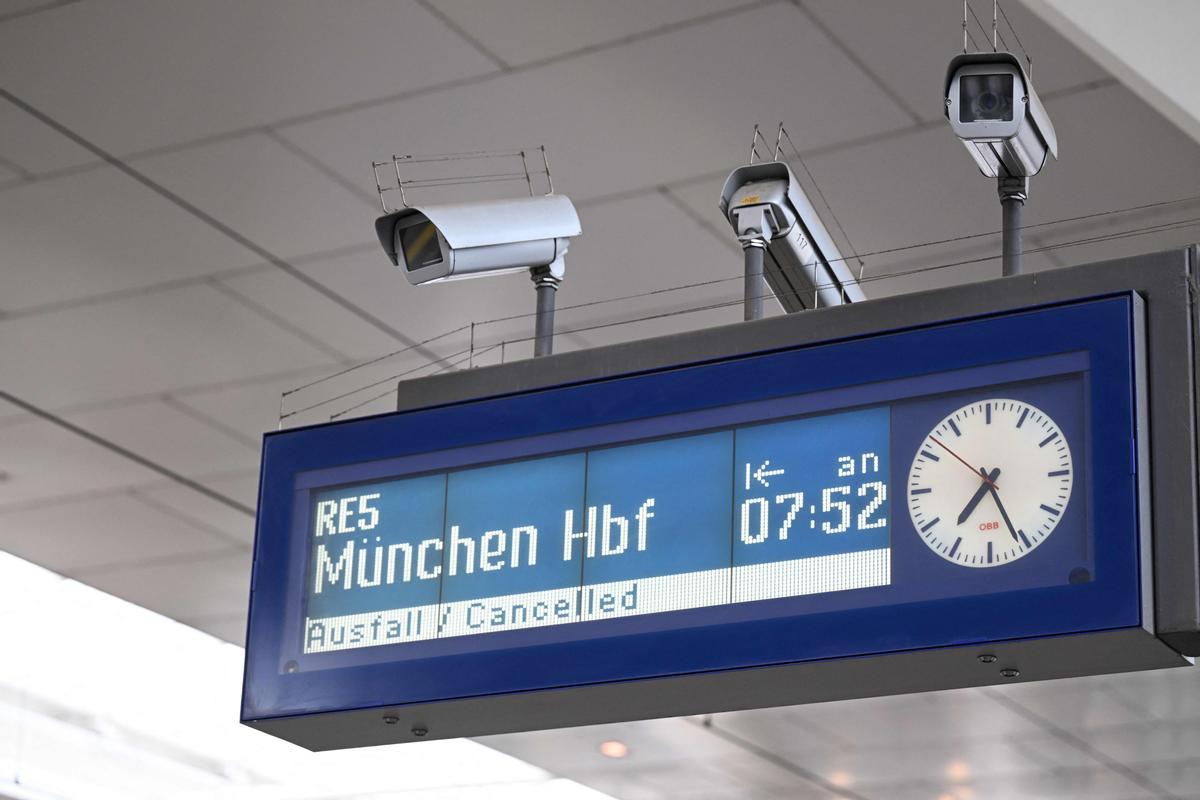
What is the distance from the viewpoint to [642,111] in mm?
6133

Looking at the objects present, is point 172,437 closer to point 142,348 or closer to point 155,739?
point 142,348

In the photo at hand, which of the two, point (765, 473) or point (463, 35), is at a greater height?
point (463, 35)

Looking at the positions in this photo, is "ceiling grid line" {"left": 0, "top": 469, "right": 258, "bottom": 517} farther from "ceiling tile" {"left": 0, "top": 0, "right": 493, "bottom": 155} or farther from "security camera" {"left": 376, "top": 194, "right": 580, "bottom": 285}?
"security camera" {"left": 376, "top": 194, "right": 580, "bottom": 285}

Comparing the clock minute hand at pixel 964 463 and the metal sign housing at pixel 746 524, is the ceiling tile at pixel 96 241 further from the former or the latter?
the clock minute hand at pixel 964 463

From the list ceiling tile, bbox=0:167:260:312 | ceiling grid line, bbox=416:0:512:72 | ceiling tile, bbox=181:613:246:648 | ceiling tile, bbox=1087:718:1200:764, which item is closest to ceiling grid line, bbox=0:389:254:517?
ceiling tile, bbox=0:167:260:312

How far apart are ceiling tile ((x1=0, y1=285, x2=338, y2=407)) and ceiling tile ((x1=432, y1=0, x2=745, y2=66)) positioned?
193 cm

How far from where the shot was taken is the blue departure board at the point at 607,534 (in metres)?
3.72

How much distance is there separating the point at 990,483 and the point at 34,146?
3865 millimetres

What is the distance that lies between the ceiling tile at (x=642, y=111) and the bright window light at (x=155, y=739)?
19.8ft

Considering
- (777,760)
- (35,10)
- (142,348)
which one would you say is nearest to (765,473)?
(35,10)

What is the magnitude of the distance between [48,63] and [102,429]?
2.73 metres

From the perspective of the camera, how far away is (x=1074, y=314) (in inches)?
145

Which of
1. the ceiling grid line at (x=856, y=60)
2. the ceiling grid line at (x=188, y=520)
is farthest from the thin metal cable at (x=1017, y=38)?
the ceiling grid line at (x=188, y=520)

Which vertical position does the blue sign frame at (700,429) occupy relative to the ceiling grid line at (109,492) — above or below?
below
